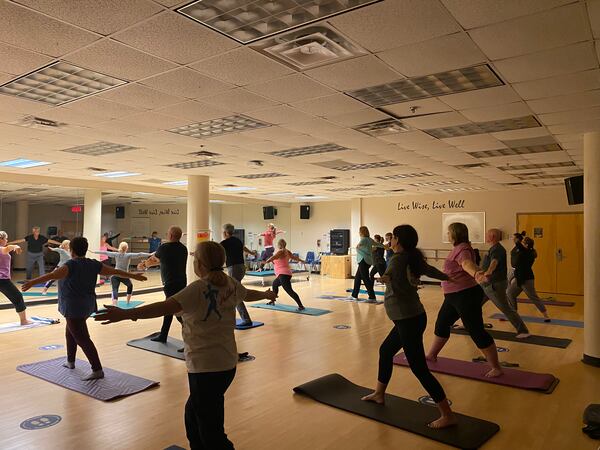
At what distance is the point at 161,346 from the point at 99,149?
294 cm

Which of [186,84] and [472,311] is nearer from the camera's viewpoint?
[186,84]

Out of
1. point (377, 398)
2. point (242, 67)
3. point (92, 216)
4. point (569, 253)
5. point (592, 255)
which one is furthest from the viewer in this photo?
point (569, 253)

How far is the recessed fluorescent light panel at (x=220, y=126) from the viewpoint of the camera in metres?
4.96

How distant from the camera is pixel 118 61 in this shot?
323 centimetres

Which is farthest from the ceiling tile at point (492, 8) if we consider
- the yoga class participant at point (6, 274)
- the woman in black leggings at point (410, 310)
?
the yoga class participant at point (6, 274)

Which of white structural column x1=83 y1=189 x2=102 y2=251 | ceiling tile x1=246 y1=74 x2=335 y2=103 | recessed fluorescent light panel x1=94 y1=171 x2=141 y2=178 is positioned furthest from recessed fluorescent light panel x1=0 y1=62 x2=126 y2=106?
white structural column x1=83 y1=189 x2=102 y2=251

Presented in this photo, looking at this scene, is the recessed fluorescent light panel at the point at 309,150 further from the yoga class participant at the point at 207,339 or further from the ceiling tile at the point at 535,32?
the yoga class participant at the point at 207,339

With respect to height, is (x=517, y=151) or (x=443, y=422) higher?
(x=517, y=151)

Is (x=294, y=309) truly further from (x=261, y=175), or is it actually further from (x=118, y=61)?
(x=118, y=61)

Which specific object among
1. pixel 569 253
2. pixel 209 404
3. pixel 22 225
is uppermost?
pixel 22 225

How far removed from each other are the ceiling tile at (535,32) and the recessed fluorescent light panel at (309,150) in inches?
131

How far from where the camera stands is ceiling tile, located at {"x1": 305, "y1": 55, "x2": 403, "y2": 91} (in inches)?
130

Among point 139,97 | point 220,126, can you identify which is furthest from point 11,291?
point 139,97

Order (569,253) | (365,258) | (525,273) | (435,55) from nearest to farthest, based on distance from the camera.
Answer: (435,55), (525,273), (365,258), (569,253)
